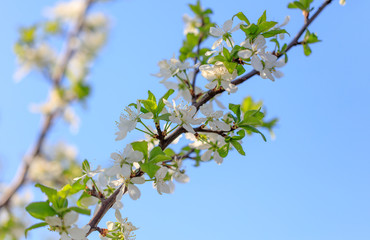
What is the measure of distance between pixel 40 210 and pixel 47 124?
3.71m

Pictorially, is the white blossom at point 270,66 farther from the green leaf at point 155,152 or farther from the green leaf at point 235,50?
the green leaf at point 155,152

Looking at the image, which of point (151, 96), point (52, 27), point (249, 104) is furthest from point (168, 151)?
point (52, 27)

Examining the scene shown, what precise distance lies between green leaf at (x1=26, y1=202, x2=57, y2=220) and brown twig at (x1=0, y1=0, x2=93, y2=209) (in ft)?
11.2

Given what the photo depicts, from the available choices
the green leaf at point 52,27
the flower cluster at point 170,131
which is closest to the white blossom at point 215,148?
the flower cluster at point 170,131

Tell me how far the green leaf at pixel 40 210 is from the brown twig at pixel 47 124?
3411 mm

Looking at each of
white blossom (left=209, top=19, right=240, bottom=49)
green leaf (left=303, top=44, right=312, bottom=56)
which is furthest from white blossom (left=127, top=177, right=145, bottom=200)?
green leaf (left=303, top=44, right=312, bottom=56)

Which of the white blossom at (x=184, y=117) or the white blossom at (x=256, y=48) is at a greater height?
the white blossom at (x=256, y=48)

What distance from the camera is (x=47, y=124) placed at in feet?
14.0

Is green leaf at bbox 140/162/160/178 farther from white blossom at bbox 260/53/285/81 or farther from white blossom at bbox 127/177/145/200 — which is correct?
white blossom at bbox 260/53/285/81

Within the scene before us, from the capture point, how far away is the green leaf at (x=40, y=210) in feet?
2.72

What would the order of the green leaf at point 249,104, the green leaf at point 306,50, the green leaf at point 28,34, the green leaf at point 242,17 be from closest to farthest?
the green leaf at point 242,17
the green leaf at point 306,50
the green leaf at point 249,104
the green leaf at point 28,34

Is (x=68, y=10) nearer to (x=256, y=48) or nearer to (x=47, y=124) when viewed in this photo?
(x=47, y=124)

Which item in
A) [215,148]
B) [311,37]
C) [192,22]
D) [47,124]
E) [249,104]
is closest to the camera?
[215,148]

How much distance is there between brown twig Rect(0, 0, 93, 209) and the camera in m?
3.85
